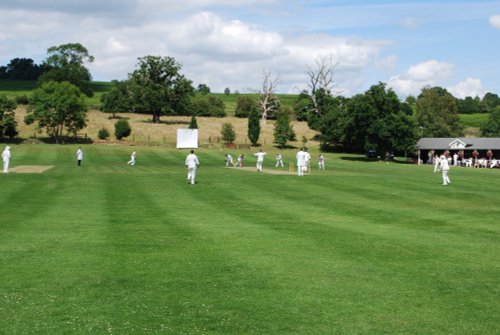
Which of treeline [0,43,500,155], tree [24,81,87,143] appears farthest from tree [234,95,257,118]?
tree [24,81,87,143]

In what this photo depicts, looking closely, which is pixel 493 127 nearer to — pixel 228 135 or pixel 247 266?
pixel 228 135

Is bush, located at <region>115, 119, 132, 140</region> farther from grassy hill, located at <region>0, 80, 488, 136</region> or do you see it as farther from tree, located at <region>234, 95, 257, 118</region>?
tree, located at <region>234, 95, 257, 118</region>

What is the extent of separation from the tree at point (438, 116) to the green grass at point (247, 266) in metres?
91.3

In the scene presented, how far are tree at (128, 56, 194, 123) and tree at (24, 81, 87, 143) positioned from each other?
56.3ft

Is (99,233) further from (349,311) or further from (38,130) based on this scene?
(38,130)

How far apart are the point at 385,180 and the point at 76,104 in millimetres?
68511

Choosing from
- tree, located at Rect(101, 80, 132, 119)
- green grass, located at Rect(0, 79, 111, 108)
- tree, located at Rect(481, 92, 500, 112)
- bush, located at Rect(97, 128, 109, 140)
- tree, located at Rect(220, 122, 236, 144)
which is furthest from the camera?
tree, located at Rect(481, 92, 500, 112)

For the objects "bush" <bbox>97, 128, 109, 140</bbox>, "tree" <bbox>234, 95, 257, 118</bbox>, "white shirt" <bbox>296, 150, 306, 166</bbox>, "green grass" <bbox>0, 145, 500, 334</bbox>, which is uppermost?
"tree" <bbox>234, 95, 257, 118</bbox>

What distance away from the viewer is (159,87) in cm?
11294

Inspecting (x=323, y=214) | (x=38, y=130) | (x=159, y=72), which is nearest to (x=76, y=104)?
(x=38, y=130)

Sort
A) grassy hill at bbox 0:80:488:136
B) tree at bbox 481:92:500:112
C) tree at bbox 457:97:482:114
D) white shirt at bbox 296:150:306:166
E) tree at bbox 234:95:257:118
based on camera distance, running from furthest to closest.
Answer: tree at bbox 481:92:500:112
tree at bbox 457:97:482:114
tree at bbox 234:95:257:118
grassy hill at bbox 0:80:488:136
white shirt at bbox 296:150:306:166

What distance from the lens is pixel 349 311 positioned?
966 cm

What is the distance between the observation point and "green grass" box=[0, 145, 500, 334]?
9164 mm

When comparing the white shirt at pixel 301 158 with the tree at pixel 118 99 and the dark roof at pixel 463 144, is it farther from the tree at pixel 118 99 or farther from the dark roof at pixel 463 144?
the tree at pixel 118 99
